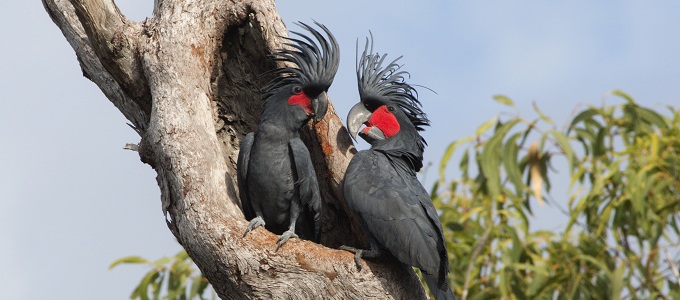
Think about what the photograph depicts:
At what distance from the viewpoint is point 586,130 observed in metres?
7.83

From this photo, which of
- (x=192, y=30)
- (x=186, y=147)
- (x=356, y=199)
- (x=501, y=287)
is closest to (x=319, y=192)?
(x=356, y=199)

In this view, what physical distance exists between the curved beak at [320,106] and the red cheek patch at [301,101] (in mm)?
32

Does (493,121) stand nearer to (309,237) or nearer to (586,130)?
(586,130)

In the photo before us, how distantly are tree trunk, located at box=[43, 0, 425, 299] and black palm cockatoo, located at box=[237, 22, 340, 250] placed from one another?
0.14 meters

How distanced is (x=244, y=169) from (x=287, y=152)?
0.23 m

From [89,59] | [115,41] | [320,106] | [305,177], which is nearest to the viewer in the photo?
[305,177]

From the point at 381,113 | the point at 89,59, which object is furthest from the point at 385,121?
the point at 89,59

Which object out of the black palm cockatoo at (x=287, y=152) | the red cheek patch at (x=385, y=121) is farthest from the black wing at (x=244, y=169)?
the red cheek patch at (x=385, y=121)

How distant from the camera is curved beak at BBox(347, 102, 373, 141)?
5.42m

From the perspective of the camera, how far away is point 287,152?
5.39 meters

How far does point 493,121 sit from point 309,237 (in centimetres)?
255

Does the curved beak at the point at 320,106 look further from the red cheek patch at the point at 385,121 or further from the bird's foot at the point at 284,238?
the bird's foot at the point at 284,238

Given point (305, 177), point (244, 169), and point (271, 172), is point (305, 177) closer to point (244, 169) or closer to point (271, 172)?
point (271, 172)

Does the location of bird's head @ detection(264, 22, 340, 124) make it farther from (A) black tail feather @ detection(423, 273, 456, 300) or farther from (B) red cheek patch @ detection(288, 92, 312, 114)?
(A) black tail feather @ detection(423, 273, 456, 300)
